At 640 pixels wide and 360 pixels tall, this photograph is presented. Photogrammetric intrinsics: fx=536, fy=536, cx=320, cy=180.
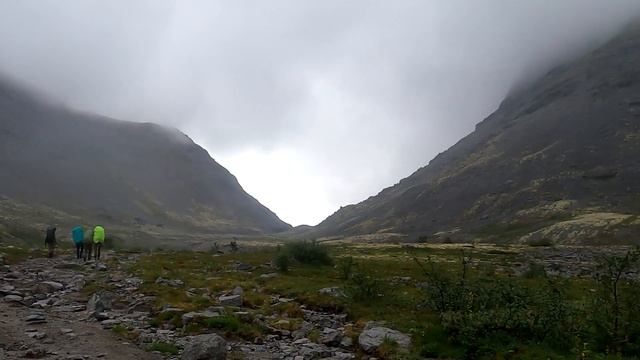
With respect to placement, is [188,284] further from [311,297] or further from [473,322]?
[473,322]

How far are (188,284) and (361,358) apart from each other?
14879mm

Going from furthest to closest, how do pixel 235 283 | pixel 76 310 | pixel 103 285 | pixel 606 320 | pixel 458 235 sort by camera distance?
pixel 458 235
pixel 235 283
pixel 103 285
pixel 76 310
pixel 606 320

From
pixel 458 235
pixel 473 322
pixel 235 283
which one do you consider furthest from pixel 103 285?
pixel 458 235

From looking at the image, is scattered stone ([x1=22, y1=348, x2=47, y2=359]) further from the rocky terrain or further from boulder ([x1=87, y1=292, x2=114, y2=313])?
boulder ([x1=87, y1=292, x2=114, y2=313])

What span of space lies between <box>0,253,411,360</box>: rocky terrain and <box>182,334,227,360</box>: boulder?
1.0 inches

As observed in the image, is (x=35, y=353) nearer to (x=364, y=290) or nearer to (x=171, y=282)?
(x=364, y=290)

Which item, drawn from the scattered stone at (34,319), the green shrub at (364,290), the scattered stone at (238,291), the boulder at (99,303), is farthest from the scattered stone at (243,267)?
the scattered stone at (34,319)

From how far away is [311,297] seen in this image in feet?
81.0

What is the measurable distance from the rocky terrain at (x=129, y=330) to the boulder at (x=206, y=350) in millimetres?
26

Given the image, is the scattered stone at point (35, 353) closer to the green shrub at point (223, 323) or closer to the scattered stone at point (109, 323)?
the scattered stone at point (109, 323)

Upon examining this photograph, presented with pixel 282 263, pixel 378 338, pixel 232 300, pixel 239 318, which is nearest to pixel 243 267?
pixel 282 263

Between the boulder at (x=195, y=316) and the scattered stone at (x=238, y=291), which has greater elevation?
the scattered stone at (x=238, y=291)

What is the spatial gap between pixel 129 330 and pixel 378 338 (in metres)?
8.33

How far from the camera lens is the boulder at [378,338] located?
1672 cm
